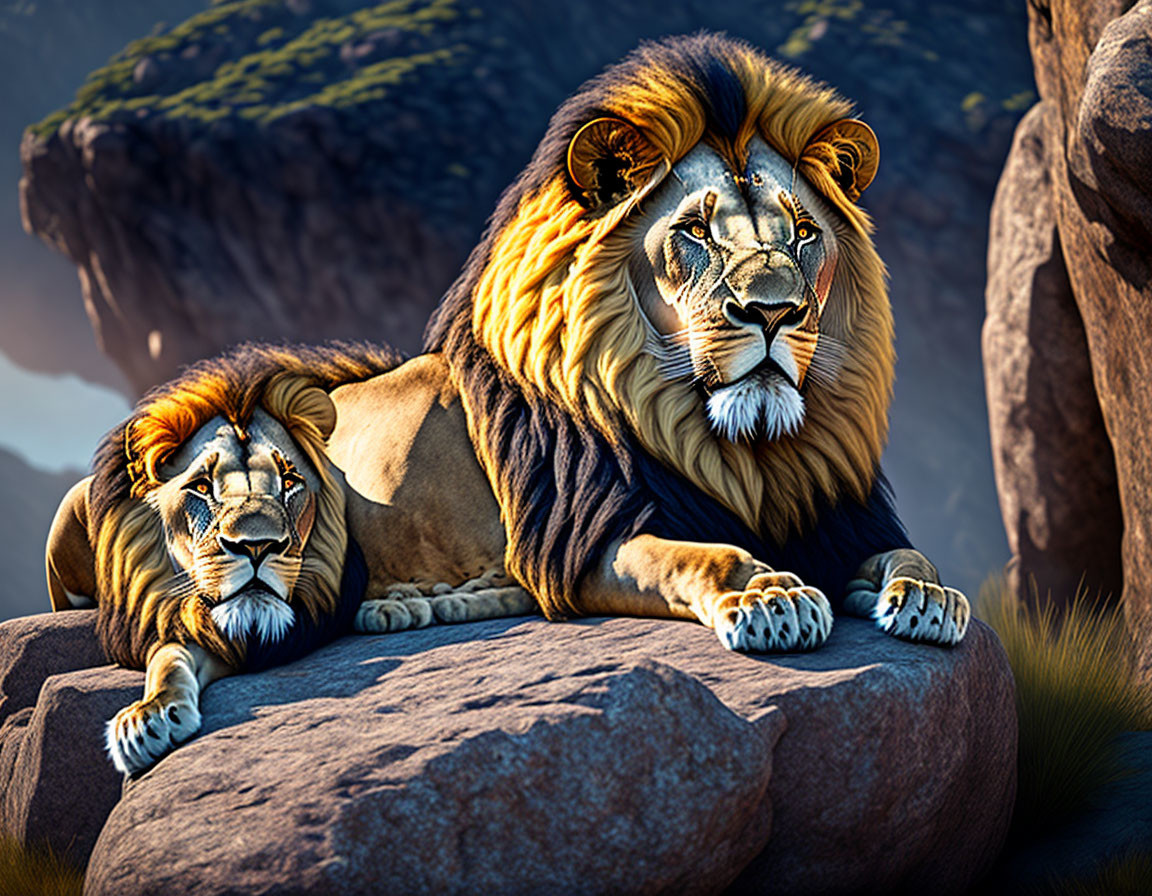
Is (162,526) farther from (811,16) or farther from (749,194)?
(811,16)

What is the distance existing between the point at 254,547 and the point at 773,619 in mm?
1214

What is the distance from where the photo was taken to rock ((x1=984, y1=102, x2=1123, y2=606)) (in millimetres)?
6031

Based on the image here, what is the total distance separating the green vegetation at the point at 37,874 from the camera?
2.87 meters

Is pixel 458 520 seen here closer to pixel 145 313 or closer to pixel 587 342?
pixel 587 342

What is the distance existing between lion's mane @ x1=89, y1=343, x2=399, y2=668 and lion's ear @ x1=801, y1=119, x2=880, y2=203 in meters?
1.50

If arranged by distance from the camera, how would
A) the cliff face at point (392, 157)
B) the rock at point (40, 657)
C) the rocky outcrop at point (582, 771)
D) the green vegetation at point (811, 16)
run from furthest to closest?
1. the green vegetation at point (811, 16)
2. the cliff face at point (392, 157)
3. the rock at point (40, 657)
4. the rocky outcrop at point (582, 771)

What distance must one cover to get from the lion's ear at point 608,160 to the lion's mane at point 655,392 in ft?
0.06

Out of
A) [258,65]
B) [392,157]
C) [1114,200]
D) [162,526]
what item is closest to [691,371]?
[162,526]

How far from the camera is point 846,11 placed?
1648cm

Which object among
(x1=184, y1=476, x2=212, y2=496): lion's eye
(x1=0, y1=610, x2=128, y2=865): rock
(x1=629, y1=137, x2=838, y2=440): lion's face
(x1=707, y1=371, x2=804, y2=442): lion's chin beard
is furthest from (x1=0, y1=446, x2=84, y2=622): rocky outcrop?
(x1=707, y1=371, x2=804, y2=442): lion's chin beard

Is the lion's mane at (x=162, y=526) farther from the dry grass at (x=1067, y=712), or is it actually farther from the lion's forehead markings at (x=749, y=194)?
the dry grass at (x=1067, y=712)

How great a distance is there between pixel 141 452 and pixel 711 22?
1533cm

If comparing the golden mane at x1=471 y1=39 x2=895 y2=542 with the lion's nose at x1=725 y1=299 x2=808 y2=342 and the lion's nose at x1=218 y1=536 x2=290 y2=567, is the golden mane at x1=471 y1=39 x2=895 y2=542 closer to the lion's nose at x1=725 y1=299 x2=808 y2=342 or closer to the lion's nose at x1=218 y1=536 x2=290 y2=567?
the lion's nose at x1=725 y1=299 x2=808 y2=342

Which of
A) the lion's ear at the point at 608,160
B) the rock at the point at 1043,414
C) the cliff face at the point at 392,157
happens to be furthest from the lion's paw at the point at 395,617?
the cliff face at the point at 392,157
